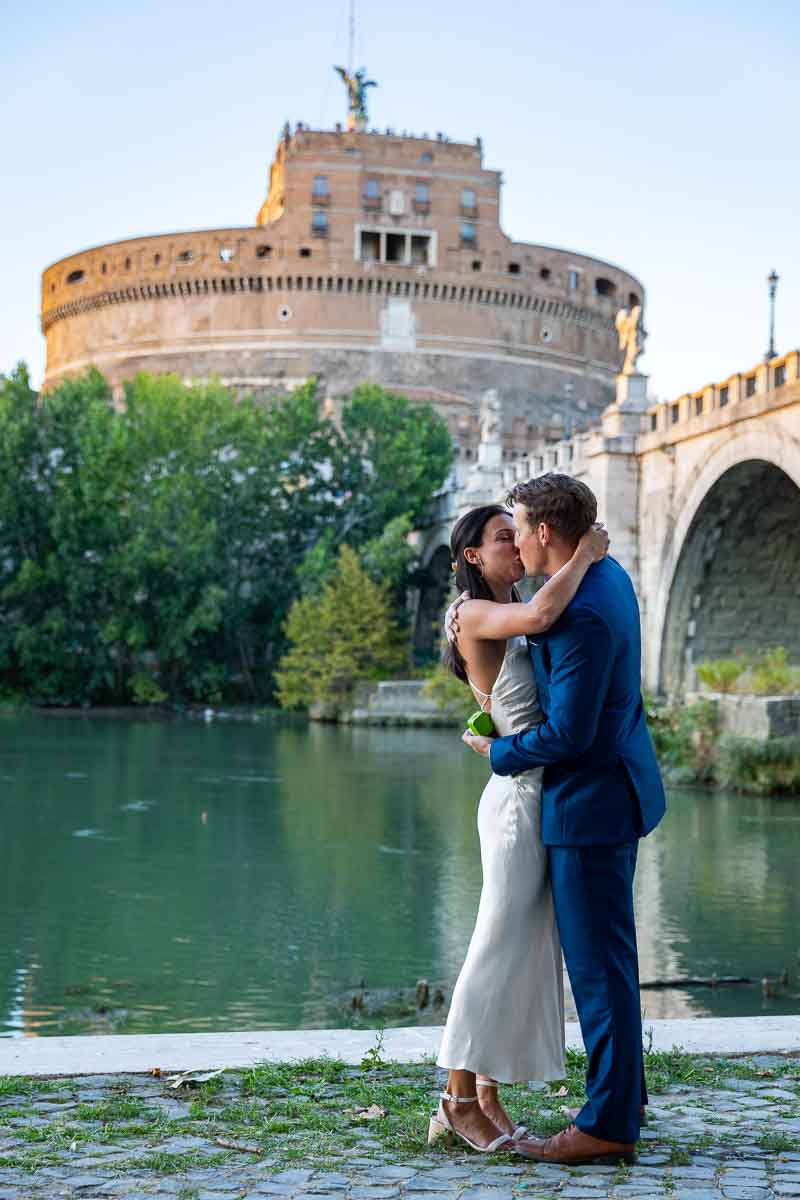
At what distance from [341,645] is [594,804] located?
27.7 m

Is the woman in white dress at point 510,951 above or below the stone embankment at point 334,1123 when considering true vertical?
above

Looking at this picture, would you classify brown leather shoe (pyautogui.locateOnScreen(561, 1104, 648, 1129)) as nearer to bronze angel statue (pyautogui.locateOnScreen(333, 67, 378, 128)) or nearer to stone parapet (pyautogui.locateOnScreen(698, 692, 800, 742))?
stone parapet (pyautogui.locateOnScreen(698, 692, 800, 742))

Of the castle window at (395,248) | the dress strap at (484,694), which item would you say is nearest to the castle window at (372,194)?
the castle window at (395,248)

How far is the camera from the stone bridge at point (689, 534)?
72.4 feet

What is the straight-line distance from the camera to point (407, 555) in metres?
34.9

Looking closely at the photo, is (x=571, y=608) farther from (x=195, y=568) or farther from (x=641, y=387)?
(x=195, y=568)

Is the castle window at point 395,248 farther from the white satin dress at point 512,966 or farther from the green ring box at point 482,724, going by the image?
the white satin dress at point 512,966

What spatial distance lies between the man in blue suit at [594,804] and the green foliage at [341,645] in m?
27.2

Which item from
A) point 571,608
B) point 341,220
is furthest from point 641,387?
point 341,220

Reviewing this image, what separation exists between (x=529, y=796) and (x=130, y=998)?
449 cm

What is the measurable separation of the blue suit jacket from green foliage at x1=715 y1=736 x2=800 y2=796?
41.6ft

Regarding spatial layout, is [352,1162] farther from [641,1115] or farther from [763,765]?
[763,765]

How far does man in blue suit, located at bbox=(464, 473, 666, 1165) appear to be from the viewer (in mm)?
3270

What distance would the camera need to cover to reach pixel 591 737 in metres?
3.30
